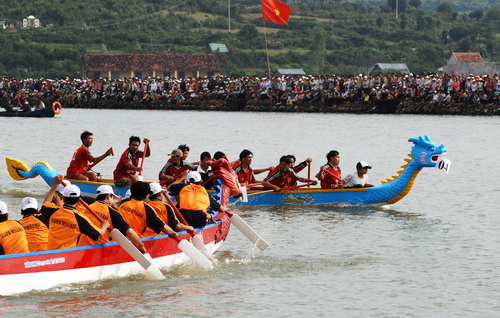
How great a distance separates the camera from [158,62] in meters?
114

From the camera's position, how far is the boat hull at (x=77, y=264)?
12.5m

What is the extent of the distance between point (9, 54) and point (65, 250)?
103m

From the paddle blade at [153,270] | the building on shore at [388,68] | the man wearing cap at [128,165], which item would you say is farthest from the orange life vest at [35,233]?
the building on shore at [388,68]

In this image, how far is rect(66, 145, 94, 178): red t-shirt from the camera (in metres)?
21.2

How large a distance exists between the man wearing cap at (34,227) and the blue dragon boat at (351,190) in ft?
22.3

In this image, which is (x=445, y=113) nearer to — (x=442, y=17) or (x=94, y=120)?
(x=94, y=120)

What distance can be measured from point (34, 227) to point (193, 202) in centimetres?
285

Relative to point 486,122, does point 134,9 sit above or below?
above

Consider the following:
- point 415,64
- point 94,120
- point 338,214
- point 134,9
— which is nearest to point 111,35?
point 134,9

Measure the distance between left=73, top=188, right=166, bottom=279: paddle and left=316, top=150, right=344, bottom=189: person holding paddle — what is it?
307 inches

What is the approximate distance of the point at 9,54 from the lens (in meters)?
112

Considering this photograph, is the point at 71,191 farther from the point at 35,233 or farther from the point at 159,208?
the point at 159,208

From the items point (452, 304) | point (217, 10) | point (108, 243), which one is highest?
point (217, 10)

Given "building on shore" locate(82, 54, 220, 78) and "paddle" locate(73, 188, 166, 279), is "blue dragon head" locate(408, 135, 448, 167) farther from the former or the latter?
"building on shore" locate(82, 54, 220, 78)
